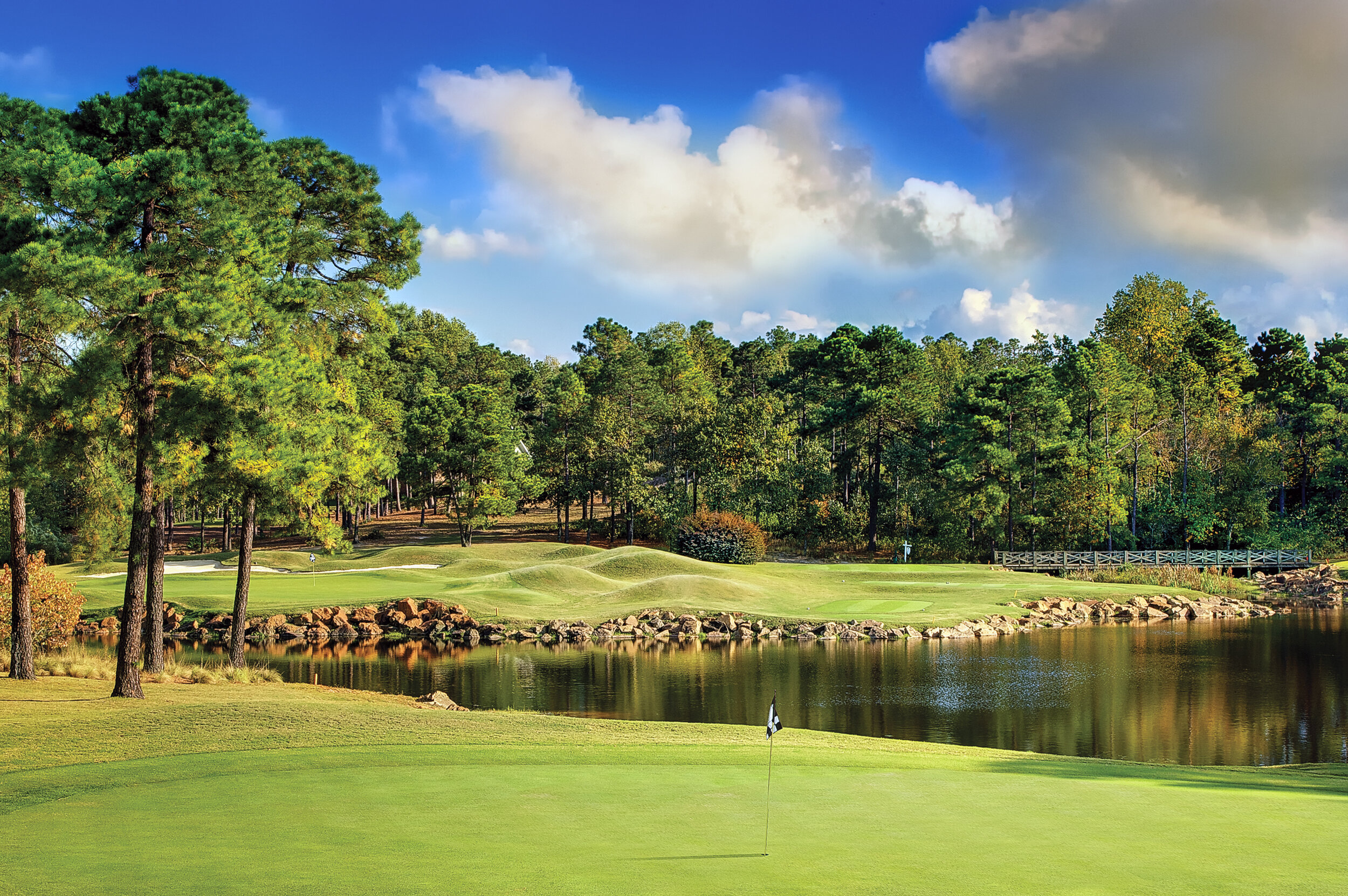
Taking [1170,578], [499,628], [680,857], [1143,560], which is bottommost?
[499,628]

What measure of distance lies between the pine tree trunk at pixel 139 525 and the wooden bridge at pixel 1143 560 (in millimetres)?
45771

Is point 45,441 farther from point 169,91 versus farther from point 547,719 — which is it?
point 547,719

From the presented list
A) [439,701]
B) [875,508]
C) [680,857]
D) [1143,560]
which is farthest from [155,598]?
[1143,560]

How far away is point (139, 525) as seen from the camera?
18.7 m

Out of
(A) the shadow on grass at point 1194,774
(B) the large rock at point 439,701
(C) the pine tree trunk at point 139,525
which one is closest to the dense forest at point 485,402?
(C) the pine tree trunk at point 139,525

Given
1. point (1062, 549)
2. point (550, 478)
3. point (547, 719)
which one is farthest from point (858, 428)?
point (547, 719)

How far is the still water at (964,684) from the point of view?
2034 centimetres

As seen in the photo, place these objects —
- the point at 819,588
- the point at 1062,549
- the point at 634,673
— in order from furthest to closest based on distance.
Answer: the point at 1062,549 → the point at 819,588 → the point at 634,673

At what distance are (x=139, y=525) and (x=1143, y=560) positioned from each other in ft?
168

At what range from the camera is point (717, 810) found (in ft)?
29.4

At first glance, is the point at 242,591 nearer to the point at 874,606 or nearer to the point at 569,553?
the point at 874,606

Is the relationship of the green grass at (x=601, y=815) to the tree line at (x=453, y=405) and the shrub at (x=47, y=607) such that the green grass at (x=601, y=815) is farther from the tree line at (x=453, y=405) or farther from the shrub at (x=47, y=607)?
the shrub at (x=47, y=607)

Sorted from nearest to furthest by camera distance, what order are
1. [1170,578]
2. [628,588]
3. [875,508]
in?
[628,588] → [1170,578] → [875,508]

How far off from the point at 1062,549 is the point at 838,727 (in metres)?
40.4
